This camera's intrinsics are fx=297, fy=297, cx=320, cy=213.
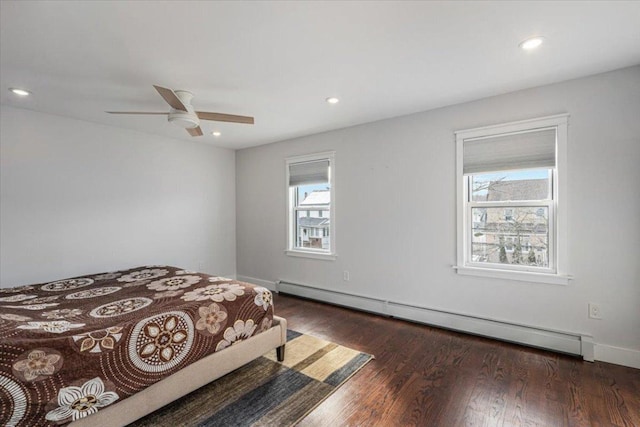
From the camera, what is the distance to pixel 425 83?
2729 mm

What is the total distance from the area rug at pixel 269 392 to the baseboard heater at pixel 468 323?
3.52 feet

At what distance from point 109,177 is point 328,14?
361 centimetres

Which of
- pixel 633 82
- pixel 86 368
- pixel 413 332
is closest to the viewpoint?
pixel 86 368

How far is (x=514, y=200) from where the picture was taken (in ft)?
9.82

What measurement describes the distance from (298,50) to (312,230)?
114 inches

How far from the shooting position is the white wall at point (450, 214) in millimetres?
2506

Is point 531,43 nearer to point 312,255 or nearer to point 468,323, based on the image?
point 468,323

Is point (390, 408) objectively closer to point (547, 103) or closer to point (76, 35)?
point (547, 103)

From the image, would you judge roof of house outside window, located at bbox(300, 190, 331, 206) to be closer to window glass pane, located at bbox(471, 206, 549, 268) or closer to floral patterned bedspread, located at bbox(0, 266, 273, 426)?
window glass pane, located at bbox(471, 206, 549, 268)

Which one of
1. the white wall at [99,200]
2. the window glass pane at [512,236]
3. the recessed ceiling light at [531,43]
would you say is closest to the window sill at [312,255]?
the white wall at [99,200]

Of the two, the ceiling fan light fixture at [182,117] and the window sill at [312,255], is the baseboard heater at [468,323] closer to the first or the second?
the window sill at [312,255]

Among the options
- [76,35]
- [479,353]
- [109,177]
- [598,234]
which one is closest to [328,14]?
[76,35]

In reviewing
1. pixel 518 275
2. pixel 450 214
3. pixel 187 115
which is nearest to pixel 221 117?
pixel 187 115

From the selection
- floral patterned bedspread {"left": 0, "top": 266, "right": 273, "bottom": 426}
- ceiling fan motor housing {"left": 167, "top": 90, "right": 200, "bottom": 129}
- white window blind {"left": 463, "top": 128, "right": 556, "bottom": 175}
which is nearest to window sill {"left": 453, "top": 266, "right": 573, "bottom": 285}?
white window blind {"left": 463, "top": 128, "right": 556, "bottom": 175}
